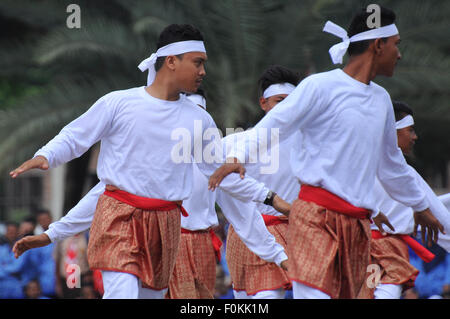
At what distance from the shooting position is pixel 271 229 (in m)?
7.32

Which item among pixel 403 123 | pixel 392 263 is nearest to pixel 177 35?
pixel 403 123

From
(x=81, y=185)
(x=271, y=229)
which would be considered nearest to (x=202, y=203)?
(x=271, y=229)

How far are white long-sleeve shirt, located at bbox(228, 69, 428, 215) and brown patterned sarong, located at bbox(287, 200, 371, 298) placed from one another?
0.50 ft

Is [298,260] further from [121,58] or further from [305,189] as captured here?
[121,58]

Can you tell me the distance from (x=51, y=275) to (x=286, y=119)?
6450 mm

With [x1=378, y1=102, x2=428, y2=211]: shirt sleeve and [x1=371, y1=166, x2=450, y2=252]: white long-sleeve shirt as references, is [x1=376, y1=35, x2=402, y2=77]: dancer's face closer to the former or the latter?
[x1=378, y1=102, x2=428, y2=211]: shirt sleeve

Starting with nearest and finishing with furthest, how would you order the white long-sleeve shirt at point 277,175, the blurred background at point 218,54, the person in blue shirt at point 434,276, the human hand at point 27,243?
the human hand at point 27,243, the white long-sleeve shirt at point 277,175, the person in blue shirt at point 434,276, the blurred background at point 218,54

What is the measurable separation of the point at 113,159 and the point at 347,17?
7.85 m

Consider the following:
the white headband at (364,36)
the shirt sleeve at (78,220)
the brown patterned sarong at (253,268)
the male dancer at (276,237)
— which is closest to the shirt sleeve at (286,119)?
the white headband at (364,36)

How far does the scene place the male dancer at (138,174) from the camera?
18.0 ft

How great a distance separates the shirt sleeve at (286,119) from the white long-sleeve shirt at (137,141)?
2.77ft

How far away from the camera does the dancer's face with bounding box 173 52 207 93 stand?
580cm

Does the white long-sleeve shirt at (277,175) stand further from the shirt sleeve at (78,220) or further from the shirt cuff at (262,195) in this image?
the shirt sleeve at (78,220)

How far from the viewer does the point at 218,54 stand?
41.4 ft
